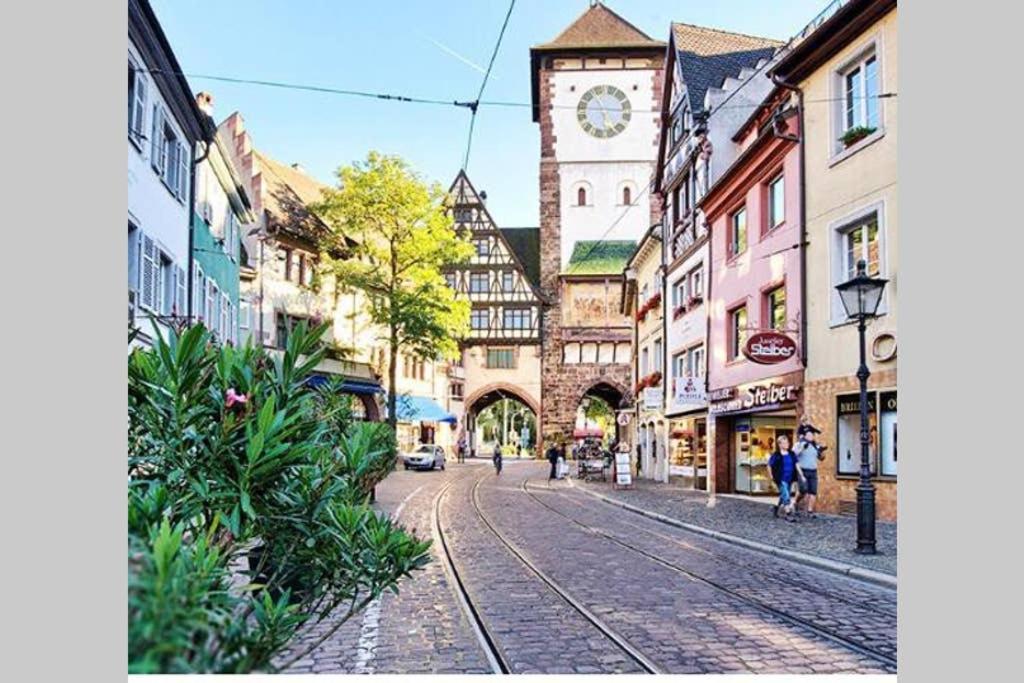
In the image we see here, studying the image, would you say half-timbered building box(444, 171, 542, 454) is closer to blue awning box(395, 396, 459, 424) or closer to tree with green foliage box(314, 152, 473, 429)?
tree with green foliage box(314, 152, 473, 429)

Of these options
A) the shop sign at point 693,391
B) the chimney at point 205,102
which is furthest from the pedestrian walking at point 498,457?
the chimney at point 205,102

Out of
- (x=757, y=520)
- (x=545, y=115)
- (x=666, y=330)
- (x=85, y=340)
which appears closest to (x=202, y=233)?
(x=545, y=115)

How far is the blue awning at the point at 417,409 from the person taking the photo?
380 inches

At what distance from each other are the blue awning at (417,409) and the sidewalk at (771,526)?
3.69m

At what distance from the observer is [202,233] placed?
31.8 ft

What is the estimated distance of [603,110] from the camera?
13883 mm

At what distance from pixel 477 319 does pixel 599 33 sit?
499 cm

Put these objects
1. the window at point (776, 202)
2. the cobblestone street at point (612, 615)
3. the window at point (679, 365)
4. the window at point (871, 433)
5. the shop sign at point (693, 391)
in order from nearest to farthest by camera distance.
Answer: the cobblestone street at point (612, 615) → the window at point (871, 433) → the window at point (776, 202) → the shop sign at point (693, 391) → the window at point (679, 365)

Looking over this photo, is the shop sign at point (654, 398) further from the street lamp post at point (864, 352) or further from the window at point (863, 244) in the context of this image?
the street lamp post at point (864, 352)

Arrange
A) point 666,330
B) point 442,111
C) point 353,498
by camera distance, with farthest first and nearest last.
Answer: point 666,330, point 442,111, point 353,498

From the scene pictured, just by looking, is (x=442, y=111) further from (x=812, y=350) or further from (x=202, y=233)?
(x=812, y=350)

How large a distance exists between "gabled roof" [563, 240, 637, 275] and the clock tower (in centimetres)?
3

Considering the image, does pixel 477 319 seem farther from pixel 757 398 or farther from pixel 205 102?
pixel 205 102

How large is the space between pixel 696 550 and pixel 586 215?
6054mm
